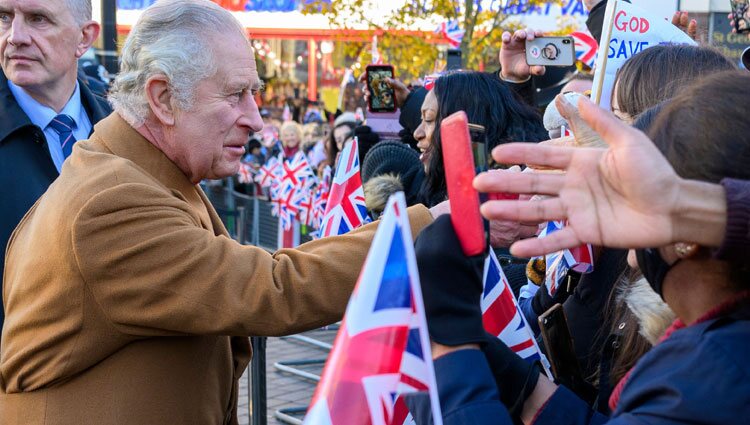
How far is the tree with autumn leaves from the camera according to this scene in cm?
1834

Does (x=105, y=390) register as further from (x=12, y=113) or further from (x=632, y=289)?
(x=12, y=113)

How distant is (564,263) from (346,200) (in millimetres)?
1844

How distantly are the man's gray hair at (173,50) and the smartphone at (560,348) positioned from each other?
1086mm

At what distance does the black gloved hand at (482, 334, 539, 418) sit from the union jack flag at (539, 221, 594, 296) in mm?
597

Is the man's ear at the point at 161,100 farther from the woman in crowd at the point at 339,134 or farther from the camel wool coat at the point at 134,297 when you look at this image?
the woman in crowd at the point at 339,134

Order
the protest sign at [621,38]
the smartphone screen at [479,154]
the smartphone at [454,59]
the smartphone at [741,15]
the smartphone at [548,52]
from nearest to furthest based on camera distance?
the smartphone screen at [479,154], the protest sign at [621,38], the smartphone at [741,15], the smartphone at [548,52], the smartphone at [454,59]

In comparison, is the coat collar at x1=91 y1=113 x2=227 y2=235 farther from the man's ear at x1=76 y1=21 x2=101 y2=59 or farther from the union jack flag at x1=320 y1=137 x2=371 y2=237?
the union jack flag at x1=320 y1=137 x2=371 y2=237

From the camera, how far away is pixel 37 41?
3.81 metres

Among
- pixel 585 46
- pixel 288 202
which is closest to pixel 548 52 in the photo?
pixel 585 46

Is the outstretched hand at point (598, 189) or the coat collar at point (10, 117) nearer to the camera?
the outstretched hand at point (598, 189)

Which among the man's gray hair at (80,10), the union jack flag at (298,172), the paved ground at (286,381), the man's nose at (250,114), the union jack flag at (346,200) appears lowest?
the paved ground at (286,381)

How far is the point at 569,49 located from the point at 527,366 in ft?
10.7

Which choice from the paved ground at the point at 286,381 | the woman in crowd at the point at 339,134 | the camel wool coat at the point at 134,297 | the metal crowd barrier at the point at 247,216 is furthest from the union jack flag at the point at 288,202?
the camel wool coat at the point at 134,297

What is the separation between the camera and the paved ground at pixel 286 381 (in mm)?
7176
